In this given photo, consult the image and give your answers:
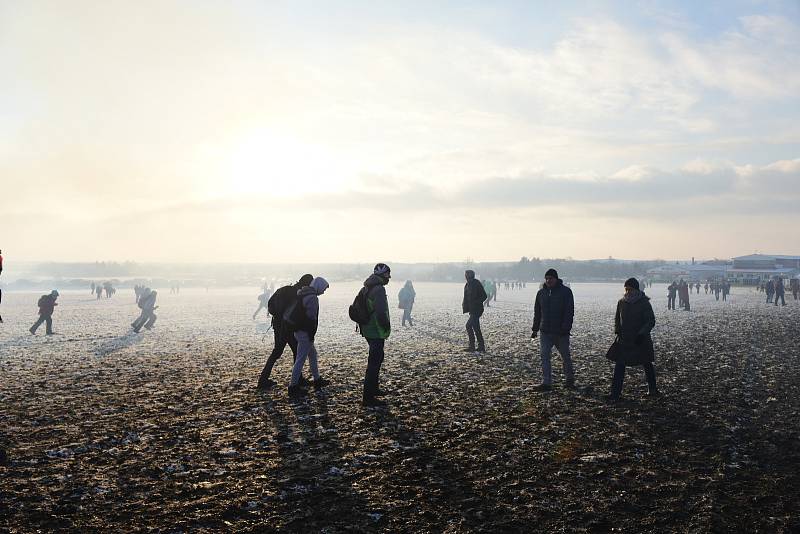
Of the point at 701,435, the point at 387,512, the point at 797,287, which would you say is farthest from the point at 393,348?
the point at 797,287

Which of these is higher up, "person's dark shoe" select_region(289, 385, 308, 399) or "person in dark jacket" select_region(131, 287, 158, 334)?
"person in dark jacket" select_region(131, 287, 158, 334)

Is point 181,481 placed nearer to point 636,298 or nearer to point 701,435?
point 701,435

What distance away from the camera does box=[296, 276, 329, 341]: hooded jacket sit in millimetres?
10297

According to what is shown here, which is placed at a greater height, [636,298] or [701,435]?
A: [636,298]

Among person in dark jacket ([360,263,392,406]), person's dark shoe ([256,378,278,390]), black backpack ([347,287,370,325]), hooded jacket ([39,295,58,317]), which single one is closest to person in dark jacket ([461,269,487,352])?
person's dark shoe ([256,378,278,390])

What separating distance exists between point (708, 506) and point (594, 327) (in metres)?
20.6

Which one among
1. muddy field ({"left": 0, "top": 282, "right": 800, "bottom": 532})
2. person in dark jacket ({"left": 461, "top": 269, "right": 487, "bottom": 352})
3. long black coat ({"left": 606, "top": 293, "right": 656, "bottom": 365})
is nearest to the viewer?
muddy field ({"left": 0, "top": 282, "right": 800, "bottom": 532})

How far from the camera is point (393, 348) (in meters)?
18.4

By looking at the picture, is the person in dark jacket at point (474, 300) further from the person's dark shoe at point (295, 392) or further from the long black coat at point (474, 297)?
the person's dark shoe at point (295, 392)

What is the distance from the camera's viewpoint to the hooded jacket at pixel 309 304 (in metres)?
10.3

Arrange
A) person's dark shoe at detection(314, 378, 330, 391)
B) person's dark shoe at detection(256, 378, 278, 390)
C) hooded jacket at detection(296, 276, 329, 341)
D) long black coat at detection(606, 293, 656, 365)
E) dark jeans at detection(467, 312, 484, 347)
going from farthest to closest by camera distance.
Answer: dark jeans at detection(467, 312, 484, 347) → person's dark shoe at detection(256, 378, 278, 390) → person's dark shoe at detection(314, 378, 330, 391) → hooded jacket at detection(296, 276, 329, 341) → long black coat at detection(606, 293, 656, 365)

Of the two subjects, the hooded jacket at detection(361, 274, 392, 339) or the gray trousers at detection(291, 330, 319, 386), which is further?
the gray trousers at detection(291, 330, 319, 386)

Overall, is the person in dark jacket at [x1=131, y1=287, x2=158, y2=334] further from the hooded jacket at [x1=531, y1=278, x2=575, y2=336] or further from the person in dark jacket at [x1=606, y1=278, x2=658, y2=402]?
the person in dark jacket at [x1=606, y1=278, x2=658, y2=402]

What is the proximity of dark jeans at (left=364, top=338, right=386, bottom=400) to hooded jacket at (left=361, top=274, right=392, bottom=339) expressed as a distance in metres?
0.16
